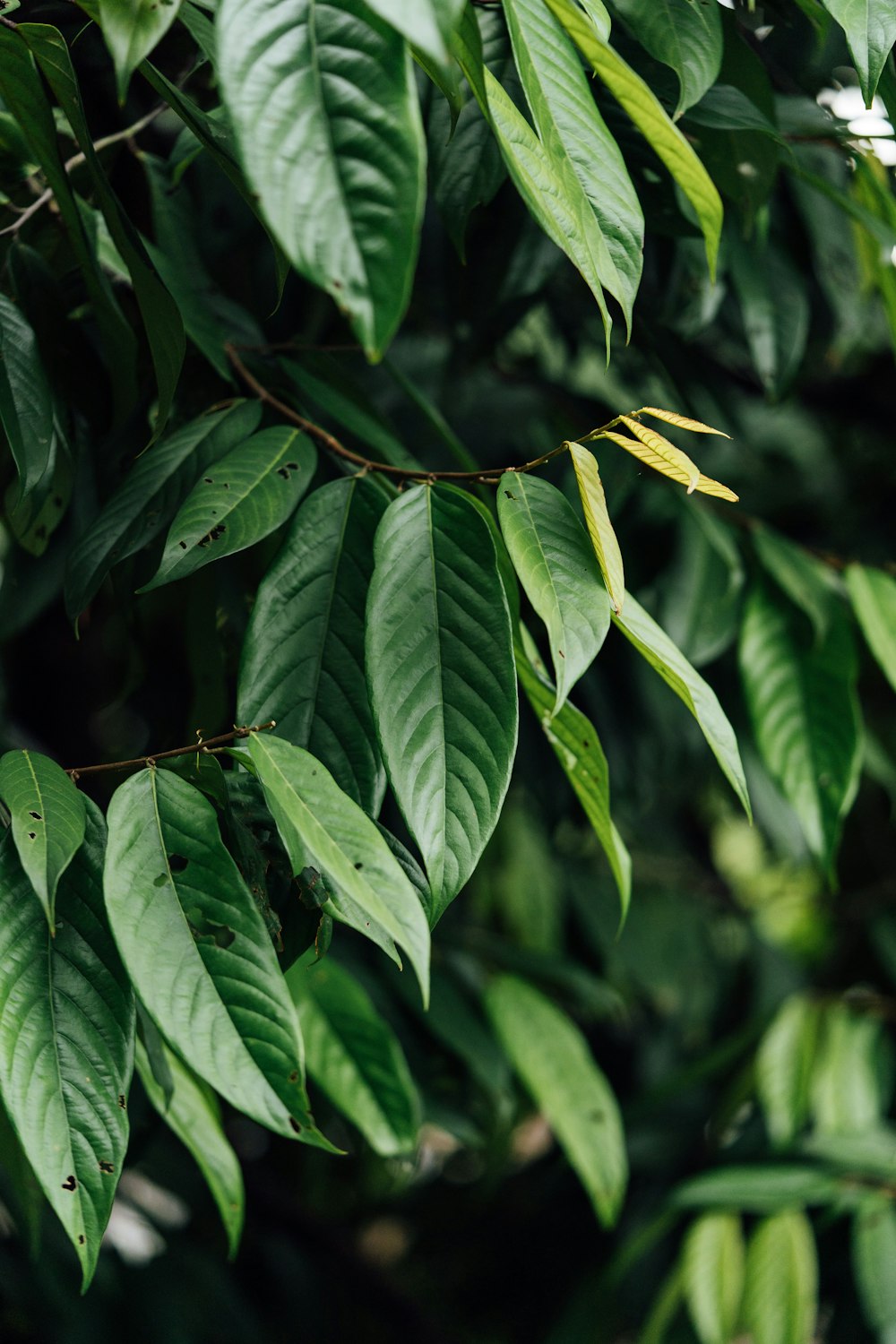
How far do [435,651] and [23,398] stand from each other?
25cm

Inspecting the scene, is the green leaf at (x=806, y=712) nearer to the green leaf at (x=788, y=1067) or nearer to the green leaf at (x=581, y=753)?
the green leaf at (x=581, y=753)

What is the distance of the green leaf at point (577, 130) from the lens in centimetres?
43

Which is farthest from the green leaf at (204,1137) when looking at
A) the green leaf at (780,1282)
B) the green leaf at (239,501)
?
the green leaf at (780,1282)

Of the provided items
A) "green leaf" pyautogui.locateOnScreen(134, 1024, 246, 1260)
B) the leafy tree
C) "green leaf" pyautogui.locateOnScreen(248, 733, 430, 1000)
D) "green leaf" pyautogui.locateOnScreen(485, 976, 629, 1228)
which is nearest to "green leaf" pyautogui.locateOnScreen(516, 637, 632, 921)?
the leafy tree

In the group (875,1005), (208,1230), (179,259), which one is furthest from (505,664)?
(208,1230)

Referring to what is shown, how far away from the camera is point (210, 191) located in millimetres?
777

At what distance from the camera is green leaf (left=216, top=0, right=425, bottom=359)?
0.33 metres

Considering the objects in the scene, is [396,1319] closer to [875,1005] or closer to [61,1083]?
[875,1005]

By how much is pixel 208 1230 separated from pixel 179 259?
3.74 feet

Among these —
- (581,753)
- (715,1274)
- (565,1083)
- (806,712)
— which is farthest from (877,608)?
(715,1274)

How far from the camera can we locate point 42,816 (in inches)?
16.7

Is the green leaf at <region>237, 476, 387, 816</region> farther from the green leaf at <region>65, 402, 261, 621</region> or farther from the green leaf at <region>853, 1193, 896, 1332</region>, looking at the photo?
the green leaf at <region>853, 1193, 896, 1332</region>

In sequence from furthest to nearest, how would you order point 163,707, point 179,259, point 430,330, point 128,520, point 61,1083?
point 430,330, point 163,707, point 179,259, point 128,520, point 61,1083

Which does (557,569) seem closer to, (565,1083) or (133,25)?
(133,25)
